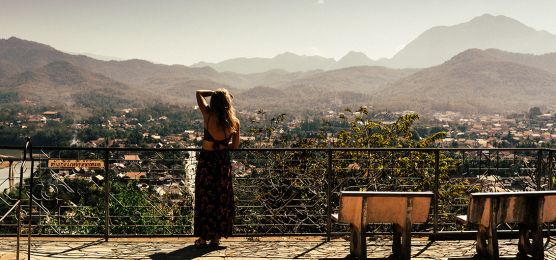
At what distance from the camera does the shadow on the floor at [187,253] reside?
4.77 m

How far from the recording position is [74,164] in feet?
18.1

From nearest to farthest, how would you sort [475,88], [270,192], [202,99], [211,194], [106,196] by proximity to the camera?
[202,99], [211,194], [106,196], [270,192], [475,88]

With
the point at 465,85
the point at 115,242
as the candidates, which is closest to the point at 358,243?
the point at 115,242

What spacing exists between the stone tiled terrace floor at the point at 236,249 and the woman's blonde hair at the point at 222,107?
137 cm

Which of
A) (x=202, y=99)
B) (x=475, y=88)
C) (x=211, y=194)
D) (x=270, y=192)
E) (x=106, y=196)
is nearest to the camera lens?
(x=202, y=99)

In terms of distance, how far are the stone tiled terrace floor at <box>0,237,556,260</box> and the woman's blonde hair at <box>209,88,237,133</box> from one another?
1.37 metres

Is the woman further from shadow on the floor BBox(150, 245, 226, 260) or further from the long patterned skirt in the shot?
shadow on the floor BBox(150, 245, 226, 260)

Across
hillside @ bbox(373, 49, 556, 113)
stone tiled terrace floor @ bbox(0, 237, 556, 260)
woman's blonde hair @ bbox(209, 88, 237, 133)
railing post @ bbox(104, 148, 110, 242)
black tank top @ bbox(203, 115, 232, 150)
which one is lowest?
stone tiled terrace floor @ bbox(0, 237, 556, 260)

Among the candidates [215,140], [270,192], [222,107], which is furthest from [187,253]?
[270,192]

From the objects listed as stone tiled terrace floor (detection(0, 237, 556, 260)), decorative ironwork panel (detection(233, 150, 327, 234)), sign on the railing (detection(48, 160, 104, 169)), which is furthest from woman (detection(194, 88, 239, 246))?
sign on the railing (detection(48, 160, 104, 169))

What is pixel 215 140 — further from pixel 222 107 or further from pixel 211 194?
pixel 211 194

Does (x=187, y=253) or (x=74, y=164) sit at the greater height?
(x=74, y=164)

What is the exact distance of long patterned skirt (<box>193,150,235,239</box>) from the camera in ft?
16.4

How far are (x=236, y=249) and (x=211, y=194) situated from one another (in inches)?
26.3
